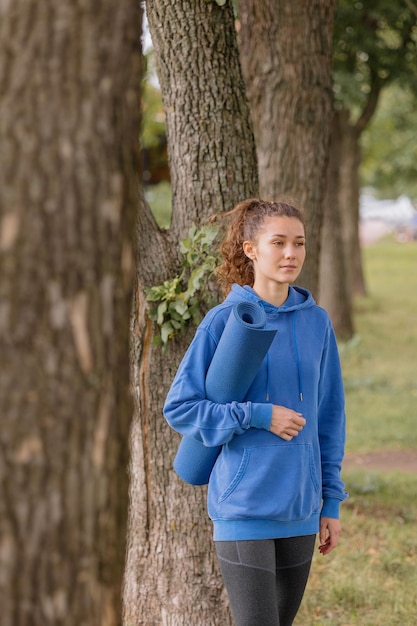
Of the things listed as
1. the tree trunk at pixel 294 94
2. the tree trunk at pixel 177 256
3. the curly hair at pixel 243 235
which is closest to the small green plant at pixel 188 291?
the tree trunk at pixel 177 256

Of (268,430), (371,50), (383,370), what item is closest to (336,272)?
(383,370)

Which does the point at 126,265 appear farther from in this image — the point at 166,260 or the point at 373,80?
the point at 373,80

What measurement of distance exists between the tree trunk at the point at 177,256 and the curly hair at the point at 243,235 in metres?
0.81

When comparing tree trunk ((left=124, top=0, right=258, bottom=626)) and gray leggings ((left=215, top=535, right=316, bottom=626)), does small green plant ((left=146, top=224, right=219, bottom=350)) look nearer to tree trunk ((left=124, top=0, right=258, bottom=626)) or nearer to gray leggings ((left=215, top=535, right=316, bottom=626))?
tree trunk ((left=124, top=0, right=258, bottom=626))

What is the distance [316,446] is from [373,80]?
11224 mm

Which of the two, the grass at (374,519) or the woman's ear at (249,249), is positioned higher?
the woman's ear at (249,249)

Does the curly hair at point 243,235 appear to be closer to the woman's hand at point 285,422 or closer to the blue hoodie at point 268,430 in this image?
the blue hoodie at point 268,430

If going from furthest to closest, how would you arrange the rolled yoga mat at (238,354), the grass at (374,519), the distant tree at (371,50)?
the distant tree at (371,50), the grass at (374,519), the rolled yoga mat at (238,354)

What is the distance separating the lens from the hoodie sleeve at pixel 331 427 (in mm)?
3467

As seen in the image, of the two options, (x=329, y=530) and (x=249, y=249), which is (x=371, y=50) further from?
(x=329, y=530)

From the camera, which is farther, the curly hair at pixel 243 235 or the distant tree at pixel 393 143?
the distant tree at pixel 393 143

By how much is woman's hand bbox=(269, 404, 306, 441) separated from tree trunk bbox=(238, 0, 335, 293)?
12.4ft

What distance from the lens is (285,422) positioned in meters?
3.16

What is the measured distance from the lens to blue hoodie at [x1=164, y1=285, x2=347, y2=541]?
318 centimetres
